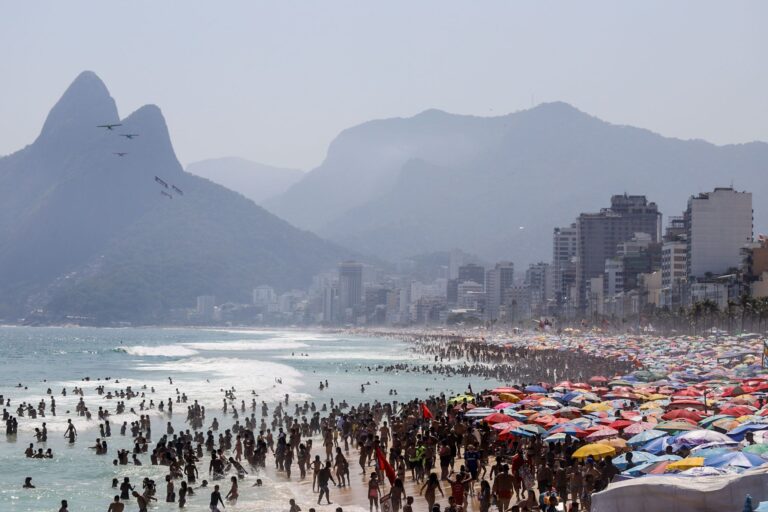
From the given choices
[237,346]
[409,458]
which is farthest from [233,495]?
[237,346]

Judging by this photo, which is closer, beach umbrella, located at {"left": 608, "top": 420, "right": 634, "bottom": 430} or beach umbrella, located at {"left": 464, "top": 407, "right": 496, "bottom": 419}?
beach umbrella, located at {"left": 608, "top": 420, "right": 634, "bottom": 430}

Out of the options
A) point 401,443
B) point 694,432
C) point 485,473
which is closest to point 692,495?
point 694,432

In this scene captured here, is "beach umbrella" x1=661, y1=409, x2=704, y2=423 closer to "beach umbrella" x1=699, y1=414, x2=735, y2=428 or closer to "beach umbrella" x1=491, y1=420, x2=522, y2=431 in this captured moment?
"beach umbrella" x1=699, y1=414, x2=735, y2=428

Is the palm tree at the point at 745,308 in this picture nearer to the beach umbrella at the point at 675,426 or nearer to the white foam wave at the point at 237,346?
the white foam wave at the point at 237,346

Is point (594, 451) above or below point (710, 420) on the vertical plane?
below

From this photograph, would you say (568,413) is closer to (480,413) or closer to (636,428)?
(480,413)

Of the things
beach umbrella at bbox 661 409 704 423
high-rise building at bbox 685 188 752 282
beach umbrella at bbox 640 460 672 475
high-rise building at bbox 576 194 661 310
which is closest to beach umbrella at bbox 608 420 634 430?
beach umbrella at bbox 661 409 704 423
